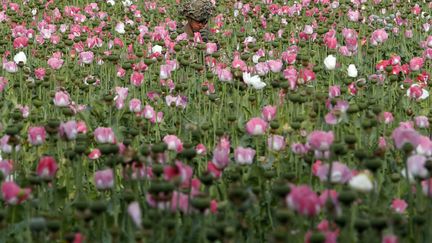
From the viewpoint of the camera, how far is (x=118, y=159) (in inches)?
122

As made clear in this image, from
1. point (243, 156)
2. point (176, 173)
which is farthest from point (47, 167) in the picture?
point (243, 156)

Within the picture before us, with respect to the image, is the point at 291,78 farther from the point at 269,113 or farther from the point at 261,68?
the point at 261,68

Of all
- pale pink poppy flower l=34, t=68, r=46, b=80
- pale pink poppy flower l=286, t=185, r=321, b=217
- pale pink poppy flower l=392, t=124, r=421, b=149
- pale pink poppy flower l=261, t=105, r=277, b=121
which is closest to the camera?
pale pink poppy flower l=286, t=185, r=321, b=217

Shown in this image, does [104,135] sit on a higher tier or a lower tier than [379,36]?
higher

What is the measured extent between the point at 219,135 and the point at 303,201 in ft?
5.05

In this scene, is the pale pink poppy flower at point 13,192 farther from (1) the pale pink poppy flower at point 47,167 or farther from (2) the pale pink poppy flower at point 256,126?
(2) the pale pink poppy flower at point 256,126

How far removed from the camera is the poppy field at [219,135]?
279 cm

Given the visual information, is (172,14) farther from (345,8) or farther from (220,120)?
(220,120)

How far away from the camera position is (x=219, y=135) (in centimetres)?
393

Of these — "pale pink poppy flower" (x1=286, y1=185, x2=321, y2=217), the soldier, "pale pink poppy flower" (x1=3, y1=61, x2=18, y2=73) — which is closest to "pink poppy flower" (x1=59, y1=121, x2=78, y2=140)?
"pale pink poppy flower" (x1=286, y1=185, x2=321, y2=217)

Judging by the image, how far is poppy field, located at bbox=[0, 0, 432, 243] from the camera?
279cm

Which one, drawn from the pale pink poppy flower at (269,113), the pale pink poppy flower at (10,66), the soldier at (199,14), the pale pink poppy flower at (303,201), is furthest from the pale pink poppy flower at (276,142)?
the soldier at (199,14)

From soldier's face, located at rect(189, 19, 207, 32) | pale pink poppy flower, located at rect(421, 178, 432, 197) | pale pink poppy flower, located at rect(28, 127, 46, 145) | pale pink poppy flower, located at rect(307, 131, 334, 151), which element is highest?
pale pink poppy flower, located at rect(307, 131, 334, 151)

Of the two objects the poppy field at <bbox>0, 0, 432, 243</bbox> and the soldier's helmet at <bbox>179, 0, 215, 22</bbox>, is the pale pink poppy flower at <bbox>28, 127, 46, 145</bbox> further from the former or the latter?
the soldier's helmet at <bbox>179, 0, 215, 22</bbox>
